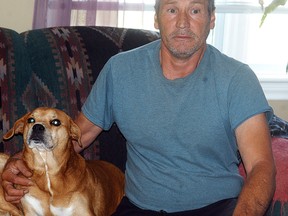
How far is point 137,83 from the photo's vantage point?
189cm

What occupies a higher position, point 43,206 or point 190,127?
point 190,127

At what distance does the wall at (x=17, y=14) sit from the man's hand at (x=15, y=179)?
3.40 feet

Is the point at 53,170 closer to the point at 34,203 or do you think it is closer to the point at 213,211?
the point at 34,203

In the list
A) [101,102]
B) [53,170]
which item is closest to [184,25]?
[101,102]

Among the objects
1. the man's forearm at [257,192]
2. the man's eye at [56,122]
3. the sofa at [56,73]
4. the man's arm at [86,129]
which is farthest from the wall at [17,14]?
the man's forearm at [257,192]

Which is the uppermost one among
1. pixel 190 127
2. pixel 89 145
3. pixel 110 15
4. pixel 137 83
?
pixel 110 15

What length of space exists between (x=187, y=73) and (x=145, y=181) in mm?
412

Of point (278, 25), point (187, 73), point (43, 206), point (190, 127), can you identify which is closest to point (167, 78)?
point (187, 73)

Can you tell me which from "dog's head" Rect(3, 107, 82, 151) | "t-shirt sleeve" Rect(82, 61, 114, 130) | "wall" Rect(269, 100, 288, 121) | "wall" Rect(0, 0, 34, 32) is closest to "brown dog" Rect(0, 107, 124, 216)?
"dog's head" Rect(3, 107, 82, 151)

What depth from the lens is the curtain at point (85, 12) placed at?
2.58 m

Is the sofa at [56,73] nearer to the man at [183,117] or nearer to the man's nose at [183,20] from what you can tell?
the man at [183,117]

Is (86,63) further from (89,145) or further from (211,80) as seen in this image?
(211,80)

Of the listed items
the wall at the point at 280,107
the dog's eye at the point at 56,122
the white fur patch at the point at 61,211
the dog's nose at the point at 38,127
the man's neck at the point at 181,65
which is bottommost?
the white fur patch at the point at 61,211

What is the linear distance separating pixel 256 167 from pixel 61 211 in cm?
70
